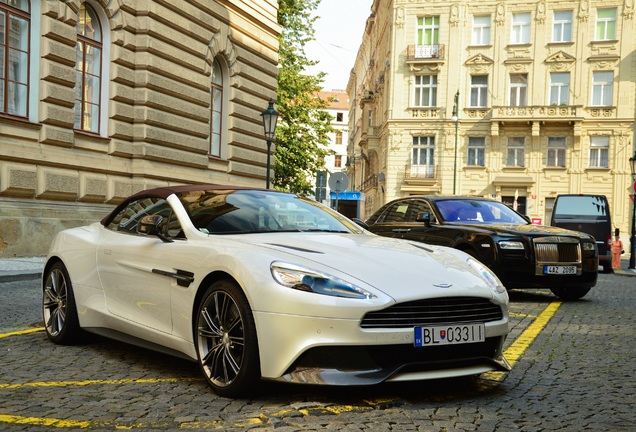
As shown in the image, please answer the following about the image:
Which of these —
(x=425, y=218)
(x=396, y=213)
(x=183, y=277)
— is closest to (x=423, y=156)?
(x=396, y=213)

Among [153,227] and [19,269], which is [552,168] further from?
[153,227]

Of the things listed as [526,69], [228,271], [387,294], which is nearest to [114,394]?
[228,271]

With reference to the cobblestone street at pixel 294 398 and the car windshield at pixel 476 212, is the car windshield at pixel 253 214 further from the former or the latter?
the car windshield at pixel 476 212

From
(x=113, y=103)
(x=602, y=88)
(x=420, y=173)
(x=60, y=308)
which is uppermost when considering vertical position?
(x=602, y=88)

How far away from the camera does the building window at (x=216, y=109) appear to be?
21.7 meters

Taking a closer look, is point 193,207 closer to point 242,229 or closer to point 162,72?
point 242,229

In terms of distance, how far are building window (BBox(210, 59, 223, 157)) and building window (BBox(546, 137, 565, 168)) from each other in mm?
28595

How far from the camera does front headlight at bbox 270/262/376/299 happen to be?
162 inches

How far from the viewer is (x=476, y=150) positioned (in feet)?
153

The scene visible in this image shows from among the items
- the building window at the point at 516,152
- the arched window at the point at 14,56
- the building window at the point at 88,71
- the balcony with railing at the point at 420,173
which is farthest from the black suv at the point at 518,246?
the balcony with railing at the point at 420,173

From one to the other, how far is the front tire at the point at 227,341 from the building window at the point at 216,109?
17.5 m

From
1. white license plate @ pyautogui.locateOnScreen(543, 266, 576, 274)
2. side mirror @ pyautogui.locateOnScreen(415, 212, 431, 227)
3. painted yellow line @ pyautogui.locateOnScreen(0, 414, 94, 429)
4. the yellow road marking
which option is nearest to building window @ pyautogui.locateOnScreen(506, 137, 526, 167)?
side mirror @ pyautogui.locateOnScreen(415, 212, 431, 227)

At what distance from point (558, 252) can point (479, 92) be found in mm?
37864

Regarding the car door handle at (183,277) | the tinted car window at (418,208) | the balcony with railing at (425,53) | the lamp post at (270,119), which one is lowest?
the car door handle at (183,277)
